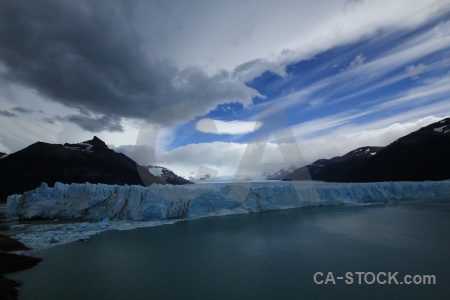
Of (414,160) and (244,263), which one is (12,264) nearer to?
(244,263)

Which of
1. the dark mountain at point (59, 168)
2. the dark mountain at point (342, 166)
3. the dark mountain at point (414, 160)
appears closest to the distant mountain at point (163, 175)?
the dark mountain at point (59, 168)

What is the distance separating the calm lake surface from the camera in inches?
332

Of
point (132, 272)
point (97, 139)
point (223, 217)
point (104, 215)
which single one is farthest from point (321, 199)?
point (97, 139)

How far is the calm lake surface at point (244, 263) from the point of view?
27.7ft

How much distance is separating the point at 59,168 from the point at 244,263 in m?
55.4

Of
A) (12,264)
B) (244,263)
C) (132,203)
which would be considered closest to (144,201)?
(132,203)

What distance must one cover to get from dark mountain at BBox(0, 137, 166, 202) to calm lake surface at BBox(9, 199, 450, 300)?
134 ft

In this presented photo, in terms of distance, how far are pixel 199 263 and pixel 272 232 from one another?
7188mm

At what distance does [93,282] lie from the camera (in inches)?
376

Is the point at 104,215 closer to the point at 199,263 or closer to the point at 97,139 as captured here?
the point at 199,263

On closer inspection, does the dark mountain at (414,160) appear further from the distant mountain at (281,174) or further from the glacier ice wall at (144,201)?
the distant mountain at (281,174)

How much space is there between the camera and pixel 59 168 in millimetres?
54188

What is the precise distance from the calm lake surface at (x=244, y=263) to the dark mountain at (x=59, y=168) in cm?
4098

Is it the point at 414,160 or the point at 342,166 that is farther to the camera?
the point at 342,166
